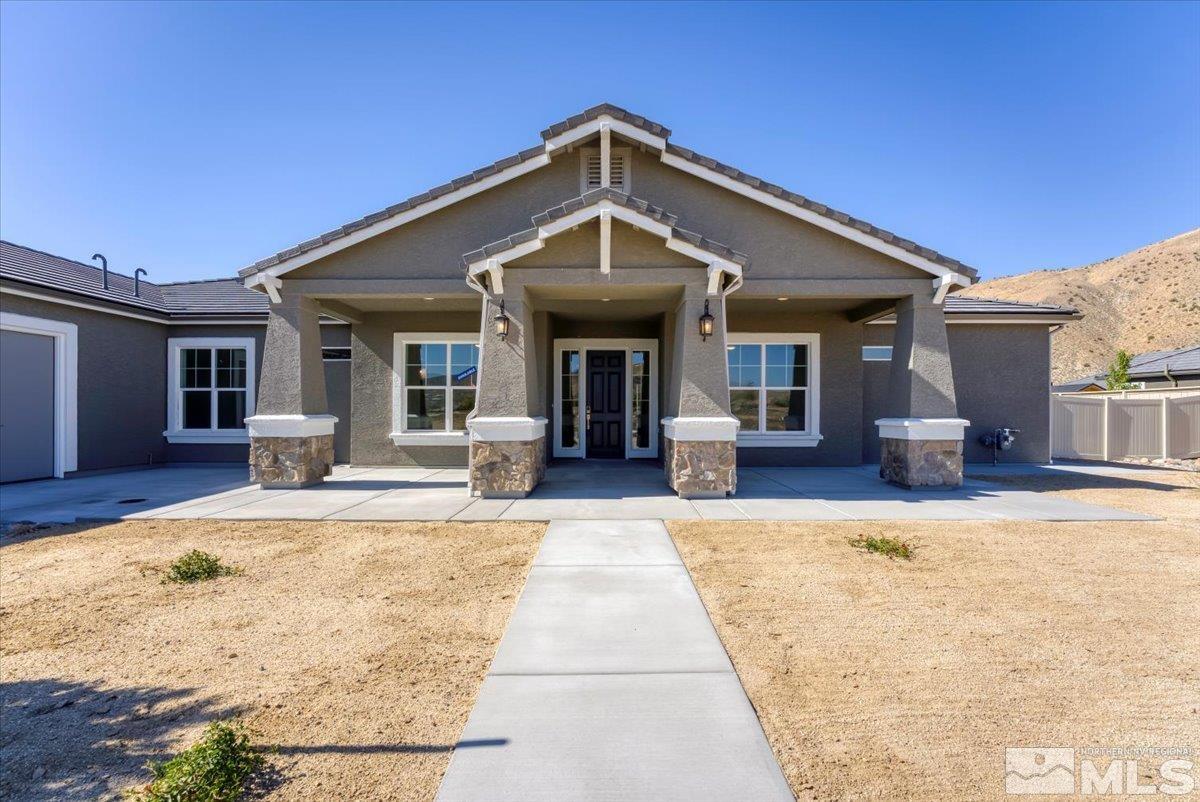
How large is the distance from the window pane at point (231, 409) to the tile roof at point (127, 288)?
1775 mm

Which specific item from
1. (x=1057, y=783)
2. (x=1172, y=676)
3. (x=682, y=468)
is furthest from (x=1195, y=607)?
(x=682, y=468)

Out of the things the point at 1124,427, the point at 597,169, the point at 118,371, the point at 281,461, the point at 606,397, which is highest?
the point at 597,169

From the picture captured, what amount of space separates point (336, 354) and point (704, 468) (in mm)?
8503

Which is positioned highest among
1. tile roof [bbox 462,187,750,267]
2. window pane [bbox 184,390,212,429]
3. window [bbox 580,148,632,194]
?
window [bbox 580,148,632,194]

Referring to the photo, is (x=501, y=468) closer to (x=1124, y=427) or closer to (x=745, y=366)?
(x=745, y=366)

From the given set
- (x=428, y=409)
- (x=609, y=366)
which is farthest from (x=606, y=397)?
(x=428, y=409)

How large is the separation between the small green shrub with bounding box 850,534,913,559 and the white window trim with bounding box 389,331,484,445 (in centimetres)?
796

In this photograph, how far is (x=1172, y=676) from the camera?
3248 millimetres

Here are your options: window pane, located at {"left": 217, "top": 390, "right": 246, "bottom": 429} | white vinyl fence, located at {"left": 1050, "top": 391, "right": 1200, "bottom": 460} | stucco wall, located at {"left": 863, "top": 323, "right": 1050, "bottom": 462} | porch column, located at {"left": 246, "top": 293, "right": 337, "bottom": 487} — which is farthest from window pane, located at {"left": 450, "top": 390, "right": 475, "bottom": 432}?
white vinyl fence, located at {"left": 1050, "top": 391, "right": 1200, "bottom": 460}

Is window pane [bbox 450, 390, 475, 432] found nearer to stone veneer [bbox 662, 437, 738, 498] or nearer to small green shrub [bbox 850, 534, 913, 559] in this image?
stone veneer [bbox 662, 437, 738, 498]

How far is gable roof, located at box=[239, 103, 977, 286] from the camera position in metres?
8.84

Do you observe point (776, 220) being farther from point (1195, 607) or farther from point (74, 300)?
point (74, 300)

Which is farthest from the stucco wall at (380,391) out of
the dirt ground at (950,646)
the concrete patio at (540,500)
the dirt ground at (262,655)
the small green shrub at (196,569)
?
the dirt ground at (950,646)

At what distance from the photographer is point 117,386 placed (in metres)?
11.6
